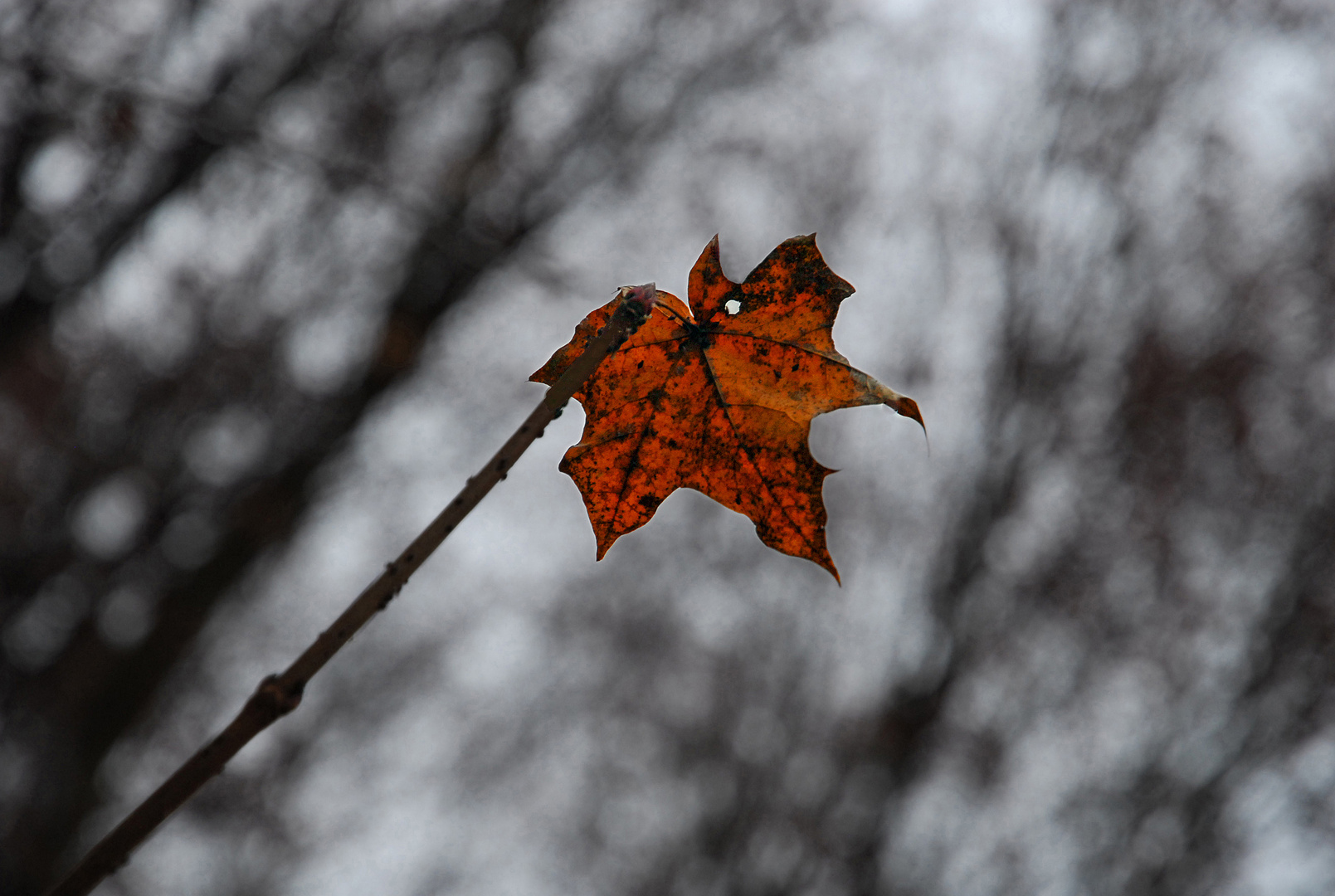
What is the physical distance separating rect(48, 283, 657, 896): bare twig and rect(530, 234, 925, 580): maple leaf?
10.6 inches

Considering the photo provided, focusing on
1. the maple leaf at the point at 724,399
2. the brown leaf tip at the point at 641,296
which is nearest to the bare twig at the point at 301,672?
the brown leaf tip at the point at 641,296

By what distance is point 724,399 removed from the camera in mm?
Result: 842

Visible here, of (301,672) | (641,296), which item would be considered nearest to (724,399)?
(641,296)

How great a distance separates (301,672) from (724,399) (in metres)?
0.50

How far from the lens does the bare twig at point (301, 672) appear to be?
0.47 metres

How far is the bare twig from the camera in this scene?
1.53ft

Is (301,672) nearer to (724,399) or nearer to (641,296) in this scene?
(641,296)

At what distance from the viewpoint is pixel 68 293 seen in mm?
4539

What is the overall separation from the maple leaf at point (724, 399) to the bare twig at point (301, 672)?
27 cm

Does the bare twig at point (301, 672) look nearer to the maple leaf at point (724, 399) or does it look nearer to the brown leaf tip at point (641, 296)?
the brown leaf tip at point (641, 296)

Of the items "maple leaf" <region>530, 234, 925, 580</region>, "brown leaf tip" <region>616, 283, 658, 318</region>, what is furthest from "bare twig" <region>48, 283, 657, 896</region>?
"maple leaf" <region>530, 234, 925, 580</region>

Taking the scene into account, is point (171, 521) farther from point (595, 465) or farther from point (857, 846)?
point (857, 846)

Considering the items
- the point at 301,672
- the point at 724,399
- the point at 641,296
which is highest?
the point at 724,399

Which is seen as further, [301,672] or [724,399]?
[724,399]
